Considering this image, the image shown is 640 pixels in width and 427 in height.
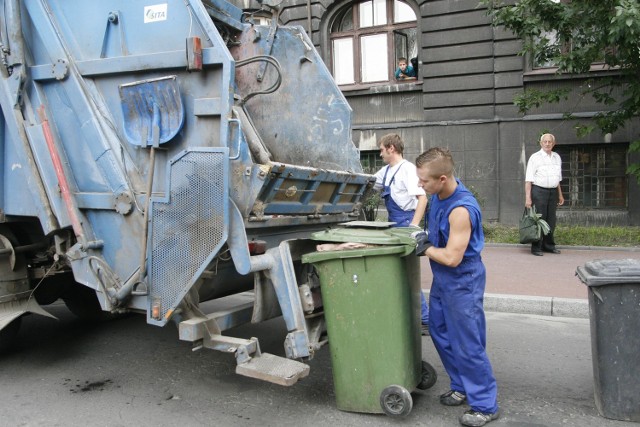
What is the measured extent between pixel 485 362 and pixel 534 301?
2.74 meters

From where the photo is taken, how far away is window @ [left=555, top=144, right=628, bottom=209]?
10.7 metres

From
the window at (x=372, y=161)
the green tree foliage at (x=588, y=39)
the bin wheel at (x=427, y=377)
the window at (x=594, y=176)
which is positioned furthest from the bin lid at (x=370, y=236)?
the window at (x=372, y=161)

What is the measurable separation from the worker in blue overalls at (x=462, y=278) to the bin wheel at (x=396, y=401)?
13.7 inches

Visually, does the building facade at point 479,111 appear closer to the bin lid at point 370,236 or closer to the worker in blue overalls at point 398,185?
the worker in blue overalls at point 398,185

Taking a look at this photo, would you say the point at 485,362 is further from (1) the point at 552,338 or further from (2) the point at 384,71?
(2) the point at 384,71

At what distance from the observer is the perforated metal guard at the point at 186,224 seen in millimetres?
3285

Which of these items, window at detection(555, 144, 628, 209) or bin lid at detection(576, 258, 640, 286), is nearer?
bin lid at detection(576, 258, 640, 286)

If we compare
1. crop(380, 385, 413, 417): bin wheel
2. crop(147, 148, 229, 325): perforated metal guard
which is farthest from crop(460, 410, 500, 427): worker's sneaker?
crop(147, 148, 229, 325): perforated metal guard

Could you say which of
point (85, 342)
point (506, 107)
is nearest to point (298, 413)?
point (85, 342)

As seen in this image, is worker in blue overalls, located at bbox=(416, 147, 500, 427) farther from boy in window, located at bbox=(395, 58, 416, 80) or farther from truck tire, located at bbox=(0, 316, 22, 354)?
boy in window, located at bbox=(395, 58, 416, 80)

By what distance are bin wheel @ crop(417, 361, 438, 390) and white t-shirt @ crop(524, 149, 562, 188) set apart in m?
5.22

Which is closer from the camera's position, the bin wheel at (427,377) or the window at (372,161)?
the bin wheel at (427,377)

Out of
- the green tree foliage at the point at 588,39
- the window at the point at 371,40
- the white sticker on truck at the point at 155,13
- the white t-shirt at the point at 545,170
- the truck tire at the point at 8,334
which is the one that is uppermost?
the window at the point at 371,40

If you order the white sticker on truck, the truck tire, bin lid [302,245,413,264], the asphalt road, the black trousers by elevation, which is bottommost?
the asphalt road
